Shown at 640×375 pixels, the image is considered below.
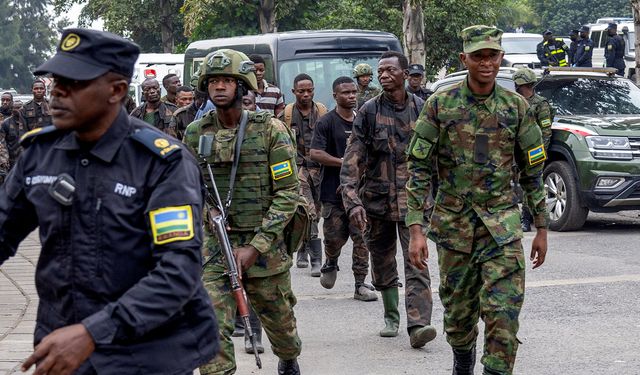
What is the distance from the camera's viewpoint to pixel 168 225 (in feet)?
11.4

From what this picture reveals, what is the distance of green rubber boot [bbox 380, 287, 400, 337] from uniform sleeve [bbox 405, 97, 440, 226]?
2143 mm

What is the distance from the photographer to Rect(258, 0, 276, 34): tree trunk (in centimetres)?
3578

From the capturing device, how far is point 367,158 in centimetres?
847

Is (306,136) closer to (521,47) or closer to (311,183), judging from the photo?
(311,183)

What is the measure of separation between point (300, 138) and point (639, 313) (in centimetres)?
415

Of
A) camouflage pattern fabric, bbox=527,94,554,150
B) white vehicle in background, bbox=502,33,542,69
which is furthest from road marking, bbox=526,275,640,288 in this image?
white vehicle in background, bbox=502,33,542,69

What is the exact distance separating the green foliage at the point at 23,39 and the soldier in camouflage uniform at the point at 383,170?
96466 mm

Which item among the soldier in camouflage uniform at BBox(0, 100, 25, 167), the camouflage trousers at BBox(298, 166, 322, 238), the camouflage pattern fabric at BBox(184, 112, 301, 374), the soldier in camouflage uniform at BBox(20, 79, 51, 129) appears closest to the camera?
the camouflage pattern fabric at BBox(184, 112, 301, 374)

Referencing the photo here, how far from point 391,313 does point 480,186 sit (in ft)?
8.34

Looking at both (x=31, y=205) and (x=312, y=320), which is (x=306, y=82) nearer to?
(x=312, y=320)

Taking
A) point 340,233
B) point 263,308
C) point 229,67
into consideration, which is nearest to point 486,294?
point 263,308

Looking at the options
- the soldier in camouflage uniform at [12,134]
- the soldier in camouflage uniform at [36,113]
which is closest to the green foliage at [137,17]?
the soldier in camouflage uniform at [12,134]

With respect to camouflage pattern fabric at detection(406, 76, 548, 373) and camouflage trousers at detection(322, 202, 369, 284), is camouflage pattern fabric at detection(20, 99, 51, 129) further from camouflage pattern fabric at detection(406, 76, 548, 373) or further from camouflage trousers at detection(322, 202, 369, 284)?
camouflage pattern fabric at detection(406, 76, 548, 373)

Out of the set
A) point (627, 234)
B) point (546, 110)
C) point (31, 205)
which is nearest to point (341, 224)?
point (546, 110)
